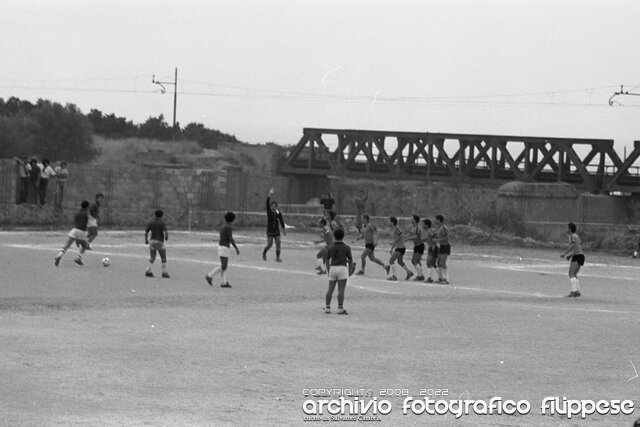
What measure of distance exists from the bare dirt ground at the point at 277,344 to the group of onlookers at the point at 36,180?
10898mm

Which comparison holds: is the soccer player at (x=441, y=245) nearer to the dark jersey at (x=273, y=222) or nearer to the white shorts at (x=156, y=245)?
the dark jersey at (x=273, y=222)

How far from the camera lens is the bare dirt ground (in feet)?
36.4

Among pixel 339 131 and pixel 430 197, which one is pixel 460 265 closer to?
pixel 430 197

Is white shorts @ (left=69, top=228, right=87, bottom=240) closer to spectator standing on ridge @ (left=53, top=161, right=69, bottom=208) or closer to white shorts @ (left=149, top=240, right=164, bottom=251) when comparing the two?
white shorts @ (left=149, top=240, right=164, bottom=251)

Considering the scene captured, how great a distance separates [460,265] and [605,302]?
354 inches

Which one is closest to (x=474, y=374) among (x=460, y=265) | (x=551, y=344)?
(x=551, y=344)

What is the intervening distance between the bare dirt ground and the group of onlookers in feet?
35.8

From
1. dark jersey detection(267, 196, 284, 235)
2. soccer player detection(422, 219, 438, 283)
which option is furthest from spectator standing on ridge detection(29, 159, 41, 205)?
soccer player detection(422, 219, 438, 283)

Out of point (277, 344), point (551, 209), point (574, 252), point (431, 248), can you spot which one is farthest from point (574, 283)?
point (551, 209)

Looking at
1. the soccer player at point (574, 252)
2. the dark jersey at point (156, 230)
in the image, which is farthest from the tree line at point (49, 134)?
the soccer player at point (574, 252)

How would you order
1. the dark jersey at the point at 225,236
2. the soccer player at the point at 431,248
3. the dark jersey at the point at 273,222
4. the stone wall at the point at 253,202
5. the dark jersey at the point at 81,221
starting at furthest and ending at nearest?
the stone wall at the point at 253,202
the dark jersey at the point at 273,222
the soccer player at the point at 431,248
the dark jersey at the point at 81,221
the dark jersey at the point at 225,236

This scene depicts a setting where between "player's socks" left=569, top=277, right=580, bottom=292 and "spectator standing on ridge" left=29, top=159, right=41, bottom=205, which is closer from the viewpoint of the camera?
"player's socks" left=569, top=277, right=580, bottom=292

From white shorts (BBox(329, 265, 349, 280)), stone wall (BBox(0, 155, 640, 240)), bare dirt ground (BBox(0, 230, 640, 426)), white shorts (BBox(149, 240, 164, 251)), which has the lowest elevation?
bare dirt ground (BBox(0, 230, 640, 426))

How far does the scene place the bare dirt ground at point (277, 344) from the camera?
1109 cm
